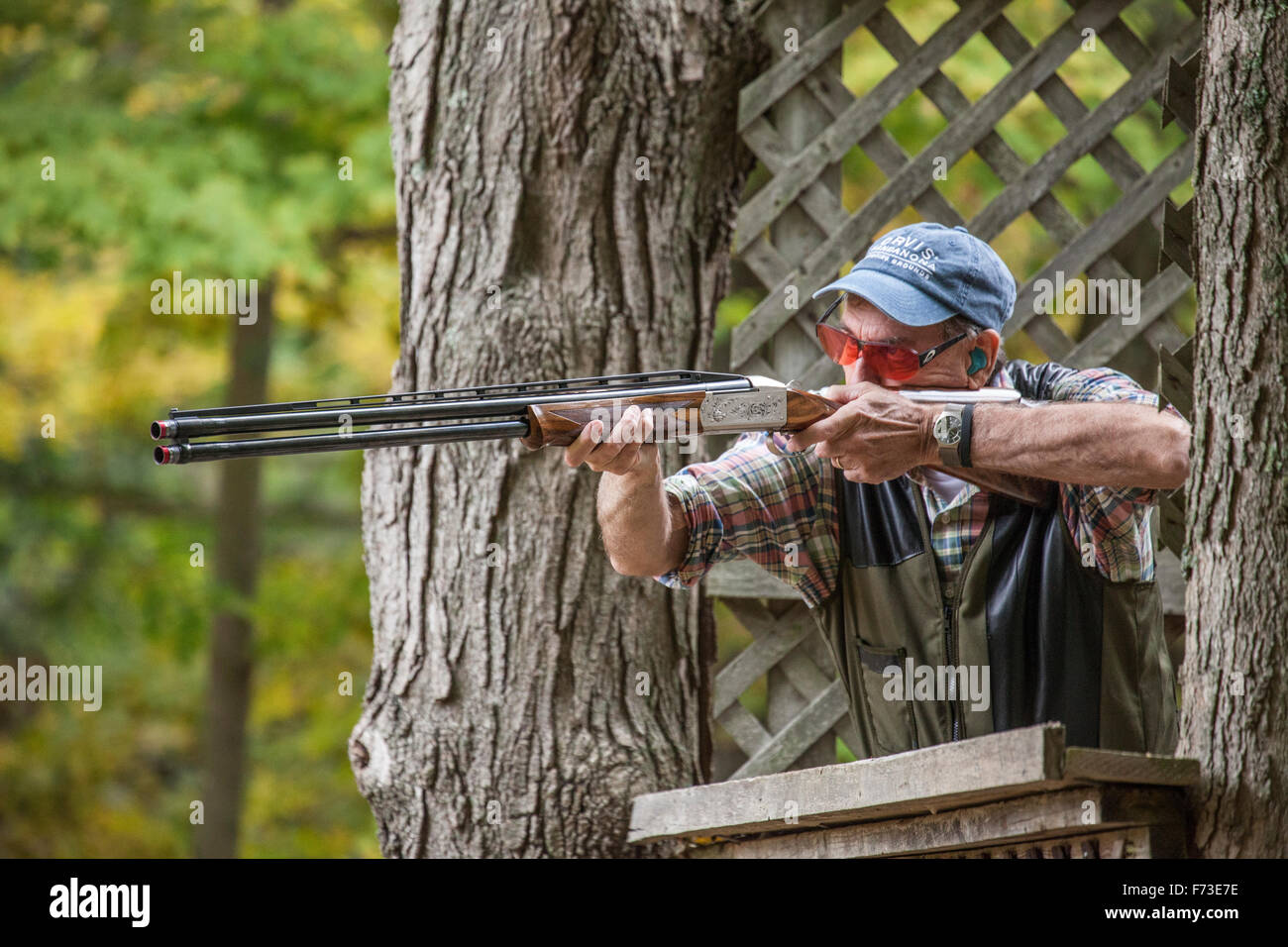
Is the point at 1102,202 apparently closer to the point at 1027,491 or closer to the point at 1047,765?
the point at 1027,491

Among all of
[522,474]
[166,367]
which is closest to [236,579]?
[166,367]

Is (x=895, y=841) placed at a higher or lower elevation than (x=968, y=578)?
lower

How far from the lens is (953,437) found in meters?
2.77

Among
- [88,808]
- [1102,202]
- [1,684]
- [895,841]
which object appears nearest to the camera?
[895,841]

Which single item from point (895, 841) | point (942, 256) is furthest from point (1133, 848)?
point (942, 256)

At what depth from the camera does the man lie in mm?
2729

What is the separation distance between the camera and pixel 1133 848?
6.47ft

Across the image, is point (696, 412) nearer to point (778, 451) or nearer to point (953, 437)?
point (778, 451)

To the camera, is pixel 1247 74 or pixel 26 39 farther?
pixel 26 39

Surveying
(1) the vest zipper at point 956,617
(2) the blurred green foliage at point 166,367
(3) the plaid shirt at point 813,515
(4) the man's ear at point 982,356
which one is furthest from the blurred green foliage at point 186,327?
(1) the vest zipper at point 956,617

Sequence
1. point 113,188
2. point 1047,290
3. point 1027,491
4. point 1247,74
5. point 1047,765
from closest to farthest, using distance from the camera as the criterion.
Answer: point 1047,765
point 1247,74
point 1027,491
point 1047,290
point 113,188

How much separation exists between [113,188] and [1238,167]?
14.9ft

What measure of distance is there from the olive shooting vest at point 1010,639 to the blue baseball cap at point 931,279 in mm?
421

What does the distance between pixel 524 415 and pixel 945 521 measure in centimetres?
102
